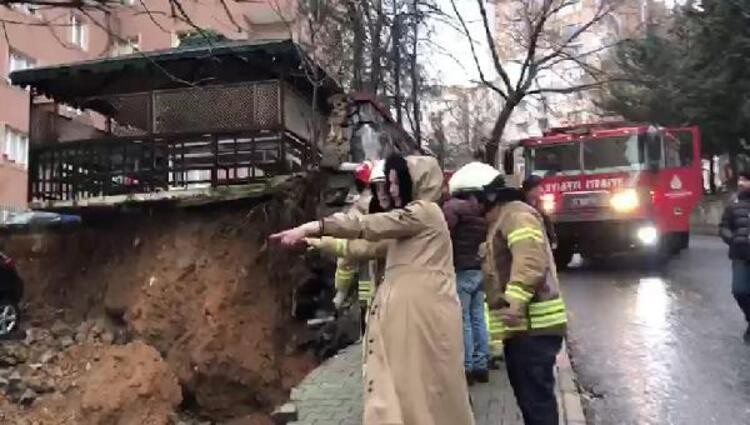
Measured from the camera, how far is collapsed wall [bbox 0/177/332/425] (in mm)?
11398

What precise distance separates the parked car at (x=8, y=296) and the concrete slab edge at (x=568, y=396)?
337 inches

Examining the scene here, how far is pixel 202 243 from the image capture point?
12.6 m

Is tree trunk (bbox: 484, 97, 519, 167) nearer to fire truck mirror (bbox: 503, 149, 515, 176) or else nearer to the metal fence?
fire truck mirror (bbox: 503, 149, 515, 176)

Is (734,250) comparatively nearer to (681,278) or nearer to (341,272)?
(341,272)

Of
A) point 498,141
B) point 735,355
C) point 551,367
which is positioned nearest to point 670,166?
point 498,141

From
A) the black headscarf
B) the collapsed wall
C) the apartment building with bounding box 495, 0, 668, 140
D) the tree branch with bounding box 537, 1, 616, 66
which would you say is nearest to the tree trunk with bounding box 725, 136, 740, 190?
the apartment building with bounding box 495, 0, 668, 140

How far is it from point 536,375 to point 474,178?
1.23 meters

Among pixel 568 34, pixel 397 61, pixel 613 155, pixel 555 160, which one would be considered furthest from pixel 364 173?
pixel 568 34

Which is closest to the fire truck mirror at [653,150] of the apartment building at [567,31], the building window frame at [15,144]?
the apartment building at [567,31]

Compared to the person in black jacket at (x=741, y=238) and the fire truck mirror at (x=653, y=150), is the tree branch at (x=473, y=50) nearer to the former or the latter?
the fire truck mirror at (x=653, y=150)

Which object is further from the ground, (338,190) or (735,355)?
(338,190)

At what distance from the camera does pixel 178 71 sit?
45.9ft

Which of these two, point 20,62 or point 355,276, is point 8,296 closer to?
point 355,276

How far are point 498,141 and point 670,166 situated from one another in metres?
6.02
